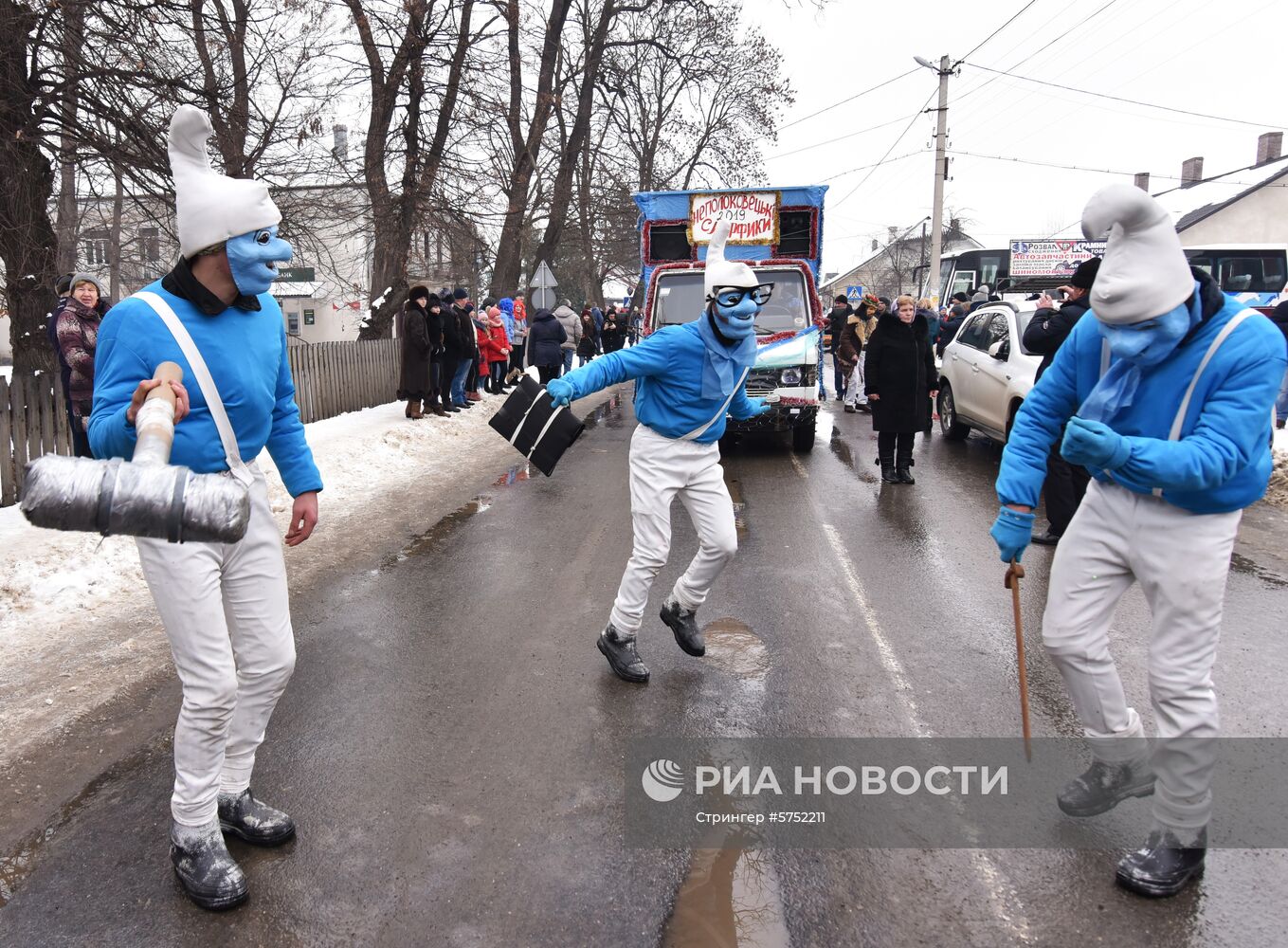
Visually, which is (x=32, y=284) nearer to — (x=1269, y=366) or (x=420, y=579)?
(x=420, y=579)

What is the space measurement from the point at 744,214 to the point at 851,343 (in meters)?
4.06

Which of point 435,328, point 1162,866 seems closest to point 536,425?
point 1162,866

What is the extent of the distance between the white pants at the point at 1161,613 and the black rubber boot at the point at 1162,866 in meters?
0.07

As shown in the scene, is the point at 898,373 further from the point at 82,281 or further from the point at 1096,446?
the point at 82,281

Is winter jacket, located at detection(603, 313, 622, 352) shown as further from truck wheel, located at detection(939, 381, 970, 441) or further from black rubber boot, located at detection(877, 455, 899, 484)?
black rubber boot, located at detection(877, 455, 899, 484)

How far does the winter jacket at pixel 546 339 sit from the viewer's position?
16.2 metres

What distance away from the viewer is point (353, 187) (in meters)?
15.5

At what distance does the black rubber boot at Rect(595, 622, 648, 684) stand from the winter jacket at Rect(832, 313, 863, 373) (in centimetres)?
1166

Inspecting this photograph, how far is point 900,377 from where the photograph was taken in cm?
904

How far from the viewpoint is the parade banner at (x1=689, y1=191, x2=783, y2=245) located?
40.2 feet

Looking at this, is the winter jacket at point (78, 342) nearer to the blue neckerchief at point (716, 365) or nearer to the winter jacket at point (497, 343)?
the blue neckerchief at point (716, 365)

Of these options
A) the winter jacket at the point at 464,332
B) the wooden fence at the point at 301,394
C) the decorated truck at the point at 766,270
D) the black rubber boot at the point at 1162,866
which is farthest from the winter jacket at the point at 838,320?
the black rubber boot at the point at 1162,866

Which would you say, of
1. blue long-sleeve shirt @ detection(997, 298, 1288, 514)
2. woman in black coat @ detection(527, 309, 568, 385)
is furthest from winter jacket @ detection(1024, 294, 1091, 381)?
woman in black coat @ detection(527, 309, 568, 385)

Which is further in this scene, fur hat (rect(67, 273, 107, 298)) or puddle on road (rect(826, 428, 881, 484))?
puddle on road (rect(826, 428, 881, 484))
